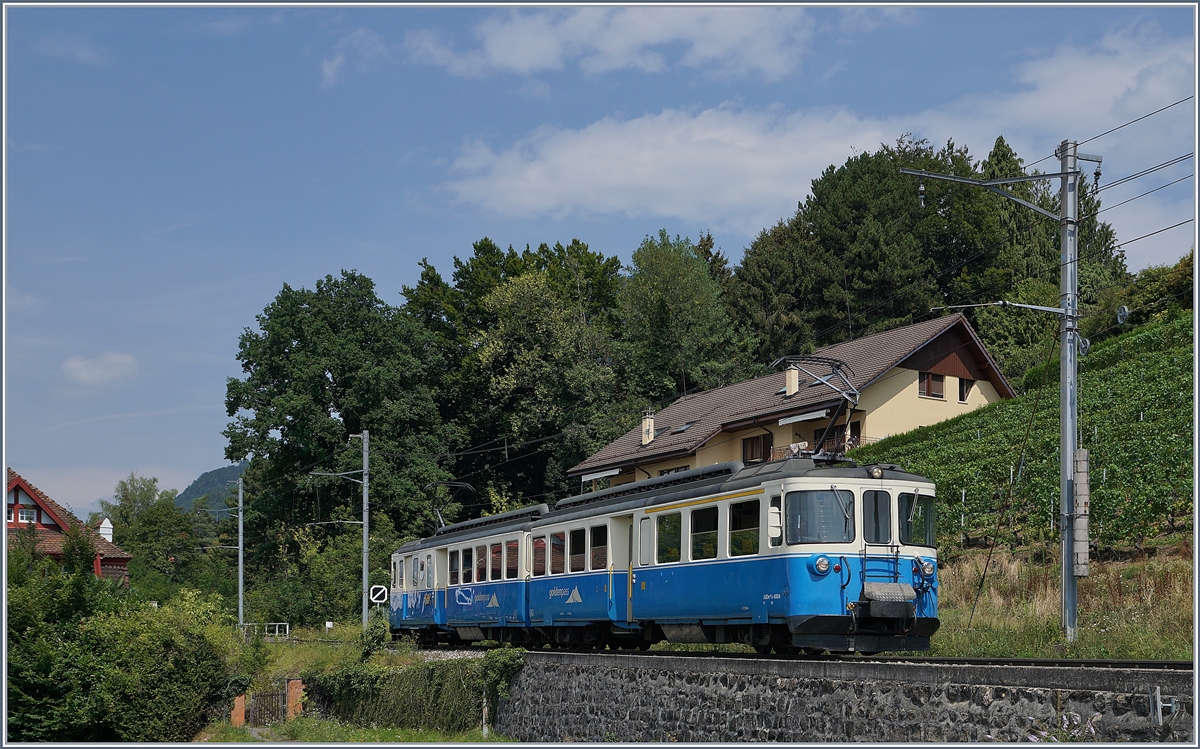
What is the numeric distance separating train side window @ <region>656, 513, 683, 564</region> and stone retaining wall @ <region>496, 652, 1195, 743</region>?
5.02 feet

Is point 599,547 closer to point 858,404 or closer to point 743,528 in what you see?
point 743,528

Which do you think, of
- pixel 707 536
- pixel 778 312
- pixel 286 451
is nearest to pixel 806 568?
pixel 707 536

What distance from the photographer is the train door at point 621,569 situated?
60.3 feet

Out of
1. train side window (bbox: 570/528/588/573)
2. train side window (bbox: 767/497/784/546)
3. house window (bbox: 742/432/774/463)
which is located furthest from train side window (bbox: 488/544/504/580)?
house window (bbox: 742/432/774/463)

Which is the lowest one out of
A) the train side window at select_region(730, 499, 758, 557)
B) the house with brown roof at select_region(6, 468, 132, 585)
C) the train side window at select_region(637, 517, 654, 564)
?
the house with brown roof at select_region(6, 468, 132, 585)

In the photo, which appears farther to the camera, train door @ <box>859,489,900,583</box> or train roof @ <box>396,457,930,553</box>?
train roof @ <box>396,457,930,553</box>

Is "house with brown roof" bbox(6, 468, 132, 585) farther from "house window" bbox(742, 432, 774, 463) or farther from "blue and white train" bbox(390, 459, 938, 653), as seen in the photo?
"blue and white train" bbox(390, 459, 938, 653)

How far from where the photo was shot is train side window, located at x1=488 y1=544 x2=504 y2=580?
76.0 feet

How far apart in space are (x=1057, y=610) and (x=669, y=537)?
22.4 feet

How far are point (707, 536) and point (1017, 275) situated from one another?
51483 mm

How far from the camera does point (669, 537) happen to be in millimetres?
17391

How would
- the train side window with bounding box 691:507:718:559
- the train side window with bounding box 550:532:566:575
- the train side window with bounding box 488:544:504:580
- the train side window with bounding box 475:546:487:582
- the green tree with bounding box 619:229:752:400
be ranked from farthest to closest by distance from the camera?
the green tree with bounding box 619:229:752:400 → the train side window with bounding box 475:546:487:582 → the train side window with bounding box 488:544:504:580 → the train side window with bounding box 550:532:566:575 → the train side window with bounding box 691:507:718:559

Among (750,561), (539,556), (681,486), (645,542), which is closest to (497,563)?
(539,556)

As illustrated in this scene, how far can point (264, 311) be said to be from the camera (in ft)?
193
